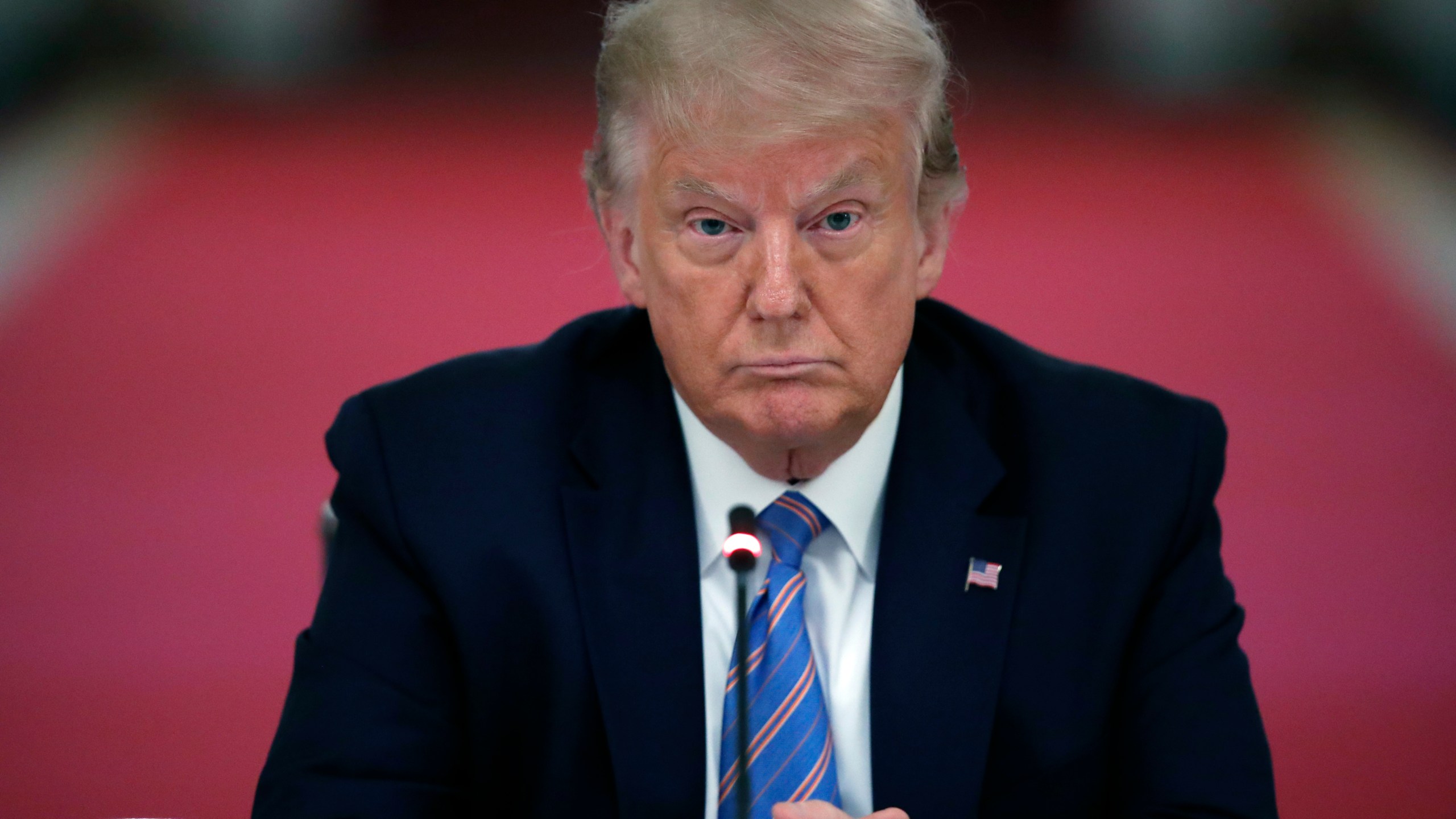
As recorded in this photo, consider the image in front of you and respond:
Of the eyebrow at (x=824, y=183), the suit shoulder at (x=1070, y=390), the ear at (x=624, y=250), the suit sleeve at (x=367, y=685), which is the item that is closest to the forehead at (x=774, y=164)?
the eyebrow at (x=824, y=183)

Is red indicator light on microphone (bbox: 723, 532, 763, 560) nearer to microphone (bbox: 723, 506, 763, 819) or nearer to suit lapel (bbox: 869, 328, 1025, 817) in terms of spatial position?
microphone (bbox: 723, 506, 763, 819)

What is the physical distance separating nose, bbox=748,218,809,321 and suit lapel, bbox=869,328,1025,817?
0.29 meters

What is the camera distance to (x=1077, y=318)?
513 centimetres

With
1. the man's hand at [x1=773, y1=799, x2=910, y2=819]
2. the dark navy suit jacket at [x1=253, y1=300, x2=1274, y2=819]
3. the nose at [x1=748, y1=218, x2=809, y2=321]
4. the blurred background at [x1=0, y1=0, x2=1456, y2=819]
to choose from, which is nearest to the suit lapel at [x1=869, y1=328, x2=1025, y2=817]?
the dark navy suit jacket at [x1=253, y1=300, x2=1274, y2=819]

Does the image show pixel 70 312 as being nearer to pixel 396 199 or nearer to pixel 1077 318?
pixel 396 199

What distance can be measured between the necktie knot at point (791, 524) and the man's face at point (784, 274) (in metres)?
0.07

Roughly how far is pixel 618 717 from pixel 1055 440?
0.59 m

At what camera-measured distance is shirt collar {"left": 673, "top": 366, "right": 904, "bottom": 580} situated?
1.63 metres

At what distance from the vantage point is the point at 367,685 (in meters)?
1.50

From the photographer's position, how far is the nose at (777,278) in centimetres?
147

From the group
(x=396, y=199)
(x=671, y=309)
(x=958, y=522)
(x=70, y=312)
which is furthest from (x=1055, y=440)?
(x=396, y=199)

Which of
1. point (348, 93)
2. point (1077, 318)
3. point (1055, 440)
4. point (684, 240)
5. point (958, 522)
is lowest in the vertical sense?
point (958, 522)

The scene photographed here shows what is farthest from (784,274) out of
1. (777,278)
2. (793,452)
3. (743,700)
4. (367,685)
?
(367,685)

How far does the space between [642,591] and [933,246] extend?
1.72 ft
